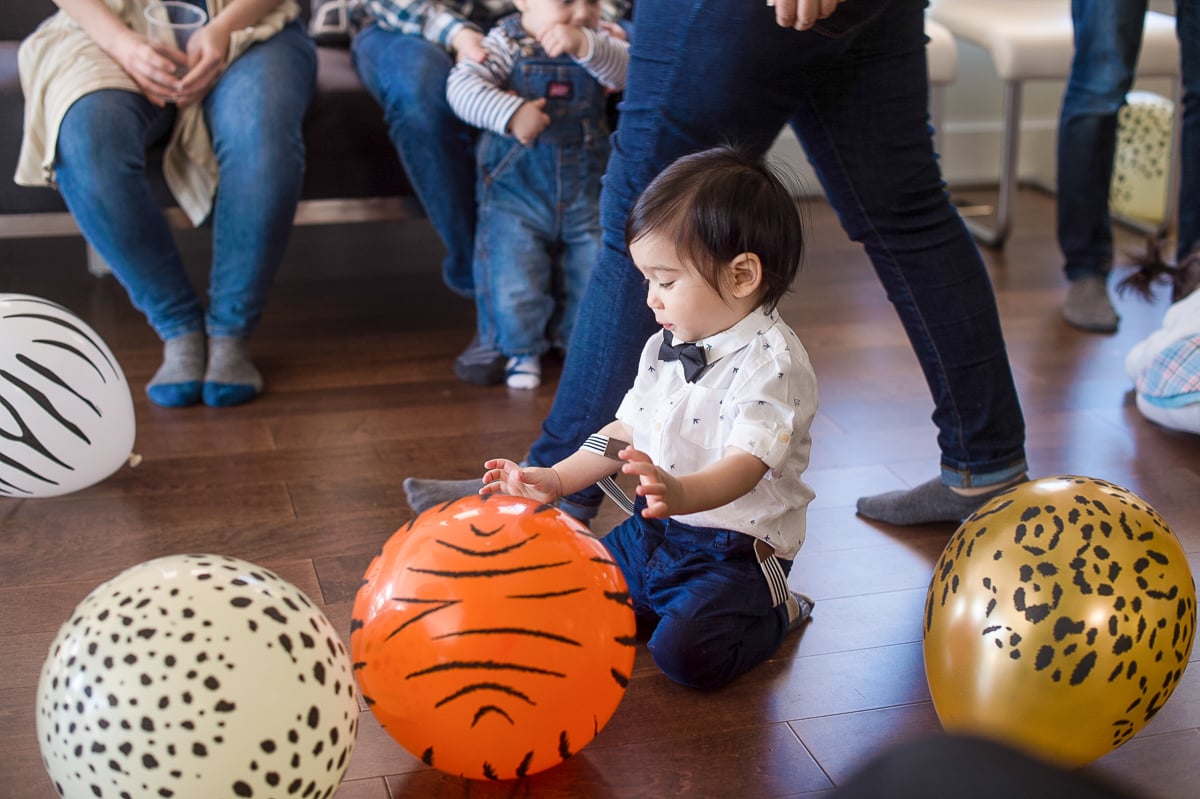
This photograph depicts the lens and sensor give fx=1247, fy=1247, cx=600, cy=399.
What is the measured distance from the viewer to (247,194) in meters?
2.09

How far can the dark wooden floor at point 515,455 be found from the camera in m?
1.18

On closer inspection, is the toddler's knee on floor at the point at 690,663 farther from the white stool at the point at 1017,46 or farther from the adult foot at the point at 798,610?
the white stool at the point at 1017,46

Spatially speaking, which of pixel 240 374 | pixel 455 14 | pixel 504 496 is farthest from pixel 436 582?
pixel 455 14

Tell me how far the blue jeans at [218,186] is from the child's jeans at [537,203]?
0.34 meters

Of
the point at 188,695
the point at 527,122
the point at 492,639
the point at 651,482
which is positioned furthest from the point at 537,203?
the point at 188,695

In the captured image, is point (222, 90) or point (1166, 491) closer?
point (1166, 491)

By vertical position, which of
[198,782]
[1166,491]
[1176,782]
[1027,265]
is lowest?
[1027,265]

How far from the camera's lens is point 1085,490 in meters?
1.11

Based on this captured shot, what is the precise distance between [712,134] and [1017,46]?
68.5 inches

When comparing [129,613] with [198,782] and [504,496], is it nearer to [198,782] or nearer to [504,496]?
[198,782]

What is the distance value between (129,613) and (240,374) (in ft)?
3.95

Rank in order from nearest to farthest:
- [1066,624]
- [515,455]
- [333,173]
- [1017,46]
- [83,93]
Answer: [1066,624]
[515,455]
[83,93]
[333,173]
[1017,46]

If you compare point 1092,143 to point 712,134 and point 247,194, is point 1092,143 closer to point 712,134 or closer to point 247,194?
point 712,134

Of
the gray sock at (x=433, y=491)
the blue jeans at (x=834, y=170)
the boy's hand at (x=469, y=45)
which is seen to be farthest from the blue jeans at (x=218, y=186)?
the blue jeans at (x=834, y=170)
